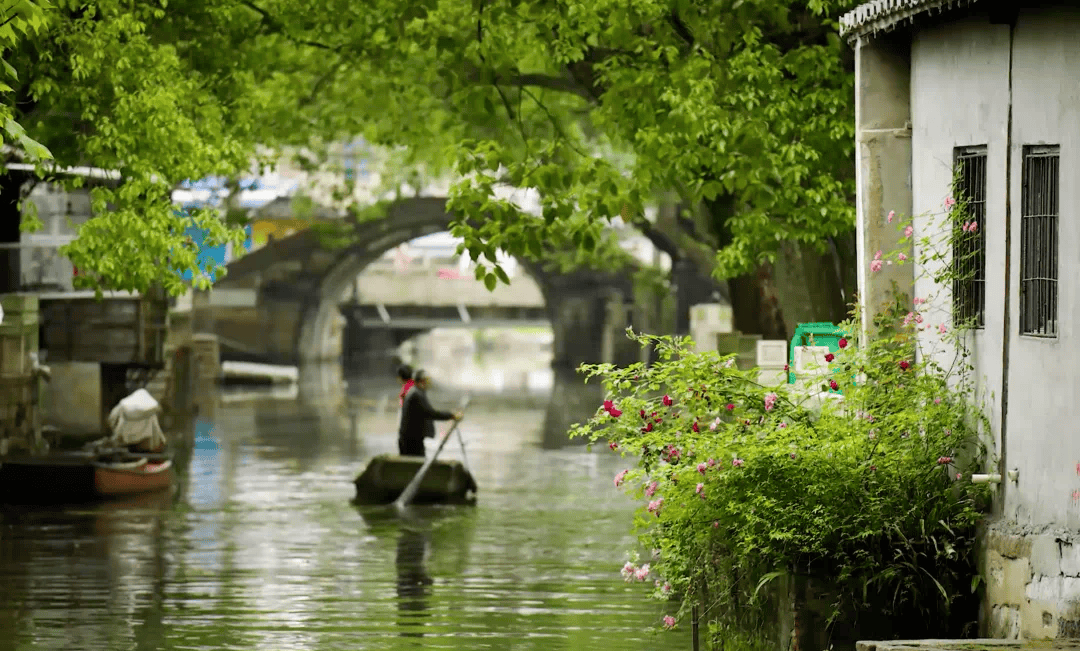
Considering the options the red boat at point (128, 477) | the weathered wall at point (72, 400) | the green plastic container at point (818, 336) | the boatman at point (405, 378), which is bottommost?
the red boat at point (128, 477)

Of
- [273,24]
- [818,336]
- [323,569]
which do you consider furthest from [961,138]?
[273,24]

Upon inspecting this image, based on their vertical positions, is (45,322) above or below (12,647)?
above

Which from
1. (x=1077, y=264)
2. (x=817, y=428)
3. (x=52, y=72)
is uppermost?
(x=52, y=72)

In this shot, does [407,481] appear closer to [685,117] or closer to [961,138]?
[685,117]

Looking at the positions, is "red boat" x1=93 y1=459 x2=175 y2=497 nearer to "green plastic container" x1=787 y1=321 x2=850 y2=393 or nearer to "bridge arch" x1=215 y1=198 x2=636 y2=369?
"green plastic container" x1=787 y1=321 x2=850 y2=393

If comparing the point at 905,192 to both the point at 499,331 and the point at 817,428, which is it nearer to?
the point at 817,428

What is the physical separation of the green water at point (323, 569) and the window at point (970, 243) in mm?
3517

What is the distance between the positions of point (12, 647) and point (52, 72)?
20.6ft

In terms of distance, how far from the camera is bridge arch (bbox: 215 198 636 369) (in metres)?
71.0

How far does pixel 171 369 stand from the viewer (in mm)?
44594

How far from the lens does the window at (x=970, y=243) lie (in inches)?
480

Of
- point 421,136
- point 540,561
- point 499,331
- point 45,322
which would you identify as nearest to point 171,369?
point 45,322

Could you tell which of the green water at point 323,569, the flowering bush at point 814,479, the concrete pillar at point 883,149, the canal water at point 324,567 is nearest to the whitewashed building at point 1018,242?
the flowering bush at point 814,479

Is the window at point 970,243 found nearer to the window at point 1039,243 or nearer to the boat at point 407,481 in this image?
the window at point 1039,243
